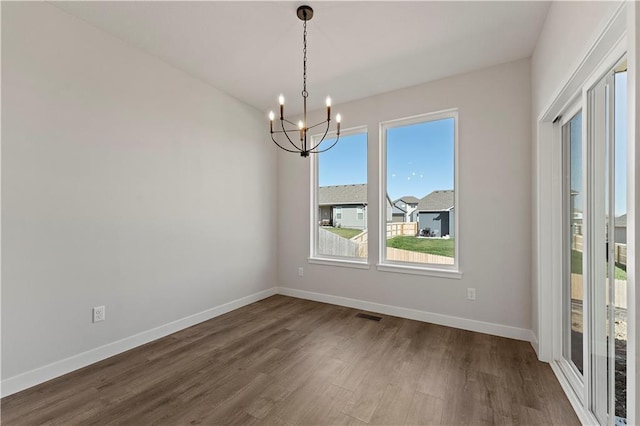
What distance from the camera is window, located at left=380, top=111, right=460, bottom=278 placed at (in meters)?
3.29

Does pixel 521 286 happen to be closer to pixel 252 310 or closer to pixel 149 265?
pixel 252 310

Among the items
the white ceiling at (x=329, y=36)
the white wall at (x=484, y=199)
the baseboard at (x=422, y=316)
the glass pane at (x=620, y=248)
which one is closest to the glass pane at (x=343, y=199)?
the white wall at (x=484, y=199)

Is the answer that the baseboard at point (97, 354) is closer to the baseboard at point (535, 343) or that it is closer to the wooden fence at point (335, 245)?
the wooden fence at point (335, 245)

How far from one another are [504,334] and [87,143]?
4300 mm

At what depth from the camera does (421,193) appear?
349 cm

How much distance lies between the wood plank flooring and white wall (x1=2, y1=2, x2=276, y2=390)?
1.30 ft

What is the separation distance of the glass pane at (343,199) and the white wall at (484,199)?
0.81ft

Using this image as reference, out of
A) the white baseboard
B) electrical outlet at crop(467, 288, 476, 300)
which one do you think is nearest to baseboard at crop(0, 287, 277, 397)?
electrical outlet at crop(467, 288, 476, 300)

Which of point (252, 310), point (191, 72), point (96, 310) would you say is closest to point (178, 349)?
point (96, 310)

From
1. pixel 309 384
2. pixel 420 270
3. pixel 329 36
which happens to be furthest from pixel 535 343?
pixel 329 36

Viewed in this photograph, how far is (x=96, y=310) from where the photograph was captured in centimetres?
240

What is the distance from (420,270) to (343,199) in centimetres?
144

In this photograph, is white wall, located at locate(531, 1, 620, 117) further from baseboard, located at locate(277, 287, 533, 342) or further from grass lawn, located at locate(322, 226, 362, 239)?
grass lawn, located at locate(322, 226, 362, 239)

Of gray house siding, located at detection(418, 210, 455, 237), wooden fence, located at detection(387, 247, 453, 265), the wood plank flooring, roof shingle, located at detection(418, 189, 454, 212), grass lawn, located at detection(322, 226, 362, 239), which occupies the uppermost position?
roof shingle, located at detection(418, 189, 454, 212)
